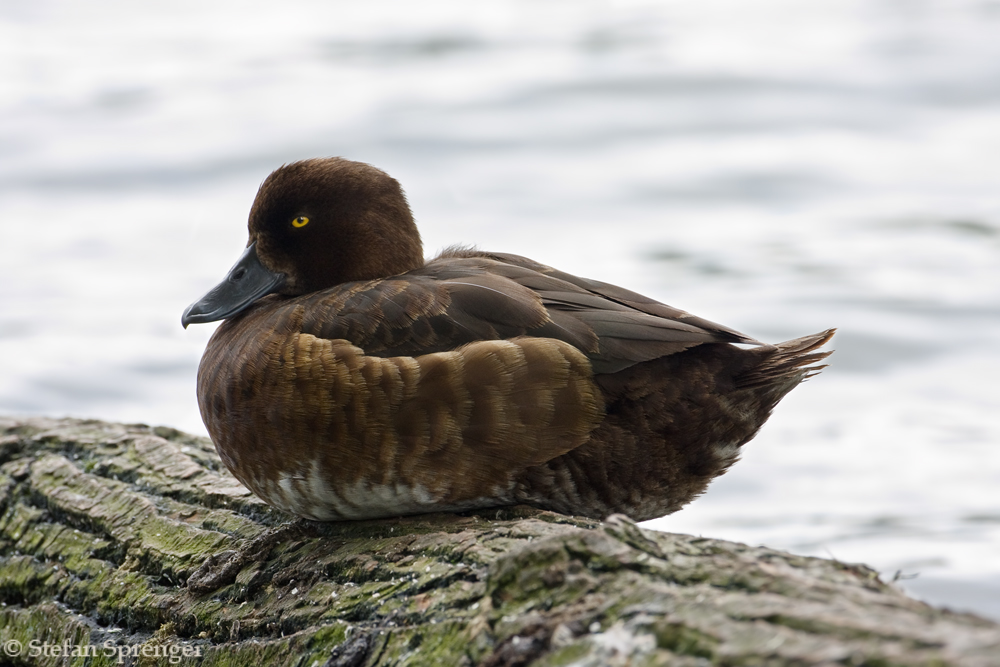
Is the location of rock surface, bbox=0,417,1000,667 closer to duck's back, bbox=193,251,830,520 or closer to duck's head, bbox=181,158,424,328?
duck's back, bbox=193,251,830,520

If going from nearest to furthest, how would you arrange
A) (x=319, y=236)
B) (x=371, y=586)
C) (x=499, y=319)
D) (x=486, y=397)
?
(x=371, y=586), (x=486, y=397), (x=499, y=319), (x=319, y=236)

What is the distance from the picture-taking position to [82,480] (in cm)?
393

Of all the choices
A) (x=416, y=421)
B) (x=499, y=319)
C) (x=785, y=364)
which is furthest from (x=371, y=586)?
(x=785, y=364)

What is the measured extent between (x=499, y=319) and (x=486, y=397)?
0.28 meters

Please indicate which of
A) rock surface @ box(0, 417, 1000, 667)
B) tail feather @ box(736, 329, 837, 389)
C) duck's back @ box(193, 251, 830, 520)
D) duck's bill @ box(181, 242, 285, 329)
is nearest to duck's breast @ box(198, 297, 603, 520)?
duck's back @ box(193, 251, 830, 520)

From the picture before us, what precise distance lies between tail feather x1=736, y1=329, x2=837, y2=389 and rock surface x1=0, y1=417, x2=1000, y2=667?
78 centimetres

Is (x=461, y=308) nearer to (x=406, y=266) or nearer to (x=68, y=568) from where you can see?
(x=406, y=266)

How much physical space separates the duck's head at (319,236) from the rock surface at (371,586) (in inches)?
28.4

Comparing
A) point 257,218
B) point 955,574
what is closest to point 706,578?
point 257,218

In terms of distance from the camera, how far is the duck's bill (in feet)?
12.5

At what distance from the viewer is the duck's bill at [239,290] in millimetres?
3807

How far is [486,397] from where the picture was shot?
305 cm

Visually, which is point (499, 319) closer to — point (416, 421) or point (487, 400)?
point (487, 400)

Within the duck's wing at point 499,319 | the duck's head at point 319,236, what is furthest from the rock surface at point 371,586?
the duck's head at point 319,236
